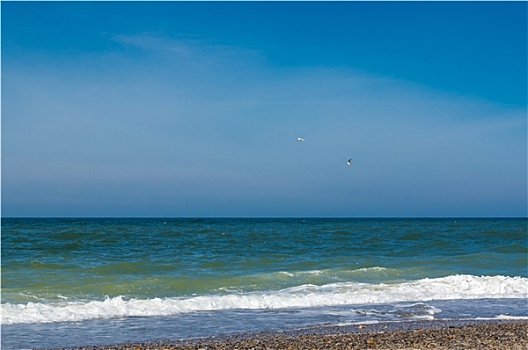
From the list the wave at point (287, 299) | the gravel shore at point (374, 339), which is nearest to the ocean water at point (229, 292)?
the wave at point (287, 299)

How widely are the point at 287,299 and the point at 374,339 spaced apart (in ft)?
17.3

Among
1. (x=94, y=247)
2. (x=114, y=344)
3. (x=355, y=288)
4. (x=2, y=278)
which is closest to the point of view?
(x=114, y=344)

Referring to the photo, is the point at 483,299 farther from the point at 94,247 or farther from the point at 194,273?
the point at 94,247

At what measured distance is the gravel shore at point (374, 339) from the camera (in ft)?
30.1

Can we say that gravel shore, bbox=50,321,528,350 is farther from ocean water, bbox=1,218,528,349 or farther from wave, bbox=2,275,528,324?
wave, bbox=2,275,528,324

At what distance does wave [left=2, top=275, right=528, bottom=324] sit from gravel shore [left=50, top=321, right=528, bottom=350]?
3399mm

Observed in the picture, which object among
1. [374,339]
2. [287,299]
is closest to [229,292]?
[287,299]

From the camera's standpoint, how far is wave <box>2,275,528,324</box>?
12875 mm

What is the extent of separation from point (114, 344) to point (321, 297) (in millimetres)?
6620

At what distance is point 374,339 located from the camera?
970cm

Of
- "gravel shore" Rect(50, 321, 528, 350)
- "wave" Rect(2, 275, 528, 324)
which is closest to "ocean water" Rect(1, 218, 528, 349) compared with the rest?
"wave" Rect(2, 275, 528, 324)

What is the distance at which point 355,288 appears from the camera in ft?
55.8

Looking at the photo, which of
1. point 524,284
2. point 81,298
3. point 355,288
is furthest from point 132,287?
point 524,284

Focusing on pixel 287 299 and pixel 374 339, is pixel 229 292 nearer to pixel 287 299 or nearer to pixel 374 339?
pixel 287 299
